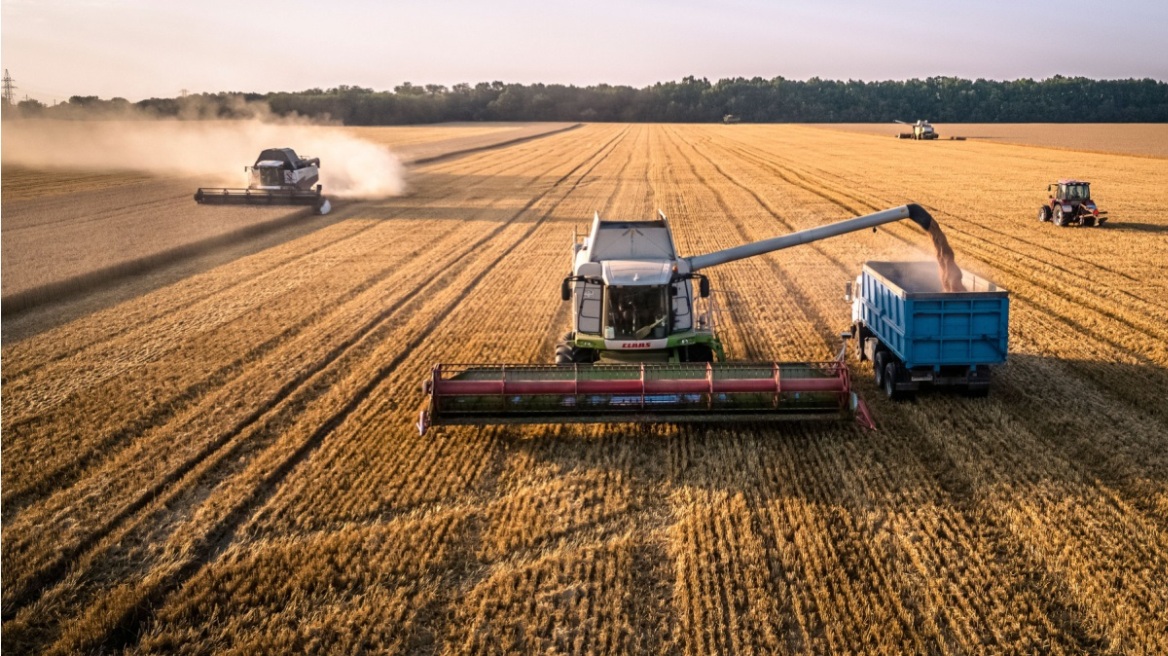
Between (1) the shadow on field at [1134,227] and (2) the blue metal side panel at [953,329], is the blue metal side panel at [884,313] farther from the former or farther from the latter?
(1) the shadow on field at [1134,227]

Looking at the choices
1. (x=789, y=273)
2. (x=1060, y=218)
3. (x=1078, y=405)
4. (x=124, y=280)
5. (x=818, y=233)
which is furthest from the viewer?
(x=1060, y=218)

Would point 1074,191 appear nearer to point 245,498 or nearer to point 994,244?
point 994,244

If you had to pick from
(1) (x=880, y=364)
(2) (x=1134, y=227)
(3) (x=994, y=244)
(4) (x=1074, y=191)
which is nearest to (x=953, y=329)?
(1) (x=880, y=364)

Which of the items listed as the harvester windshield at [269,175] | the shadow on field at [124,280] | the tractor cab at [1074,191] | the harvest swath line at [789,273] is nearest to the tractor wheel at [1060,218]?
the tractor cab at [1074,191]

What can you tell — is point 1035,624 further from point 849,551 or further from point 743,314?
point 743,314

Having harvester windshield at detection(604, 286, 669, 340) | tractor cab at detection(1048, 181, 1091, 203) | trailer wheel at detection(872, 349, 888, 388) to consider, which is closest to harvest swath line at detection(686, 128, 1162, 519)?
trailer wheel at detection(872, 349, 888, 388)

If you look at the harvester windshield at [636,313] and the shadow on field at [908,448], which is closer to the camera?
the shadow on field at [908,448]

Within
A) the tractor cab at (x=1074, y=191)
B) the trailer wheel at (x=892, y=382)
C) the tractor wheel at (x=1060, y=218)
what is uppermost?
the tractor cab at (x=1074, y=191)
